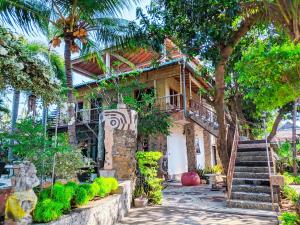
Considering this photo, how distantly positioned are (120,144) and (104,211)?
255 cm

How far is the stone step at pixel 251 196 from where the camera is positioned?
7766 mm

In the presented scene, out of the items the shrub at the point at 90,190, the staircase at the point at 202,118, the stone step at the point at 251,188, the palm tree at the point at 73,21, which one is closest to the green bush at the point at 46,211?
the shrub at the point at 90,190

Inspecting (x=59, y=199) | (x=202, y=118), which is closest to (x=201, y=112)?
(x=202, y=118)

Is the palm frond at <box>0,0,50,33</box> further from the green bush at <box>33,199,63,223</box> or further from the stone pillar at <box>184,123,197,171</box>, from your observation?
the stone pillar at <box>184,123,197,171</box>

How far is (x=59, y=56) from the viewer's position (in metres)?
15.0

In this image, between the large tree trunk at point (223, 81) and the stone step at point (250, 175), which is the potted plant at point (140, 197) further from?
the large tree trunk at point (223, 81)

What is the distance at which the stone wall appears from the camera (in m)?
4.68

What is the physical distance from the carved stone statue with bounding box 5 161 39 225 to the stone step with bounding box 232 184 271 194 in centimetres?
652

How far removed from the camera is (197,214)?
276 inches

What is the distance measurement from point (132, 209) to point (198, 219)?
2.04 meters

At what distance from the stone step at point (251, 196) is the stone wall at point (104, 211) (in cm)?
332

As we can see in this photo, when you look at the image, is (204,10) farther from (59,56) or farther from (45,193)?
(59,56)

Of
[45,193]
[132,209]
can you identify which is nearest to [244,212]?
[132,209]

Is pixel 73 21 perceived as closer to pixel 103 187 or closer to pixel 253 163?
pixel 103 187
